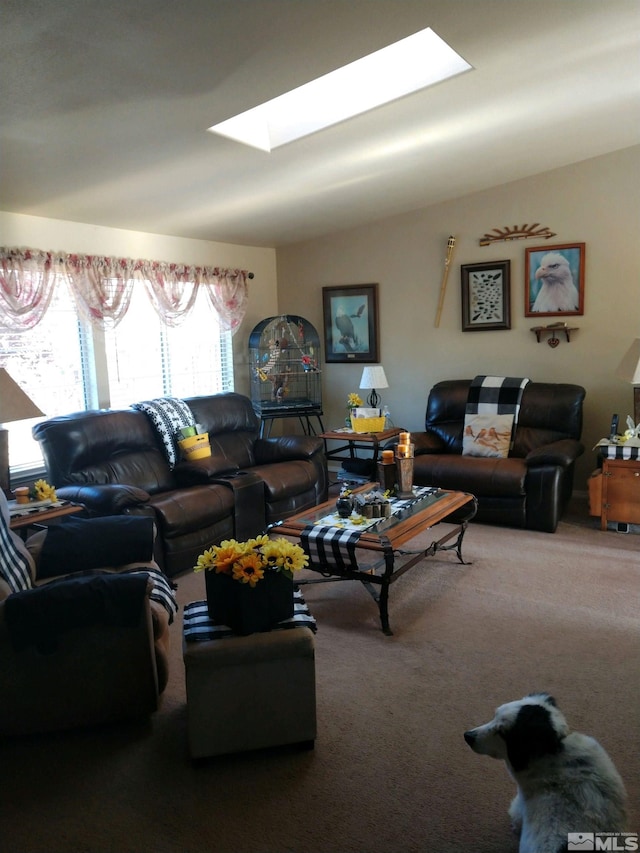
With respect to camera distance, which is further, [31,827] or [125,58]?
[125,58]

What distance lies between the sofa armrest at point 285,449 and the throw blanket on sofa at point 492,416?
1.19 metres

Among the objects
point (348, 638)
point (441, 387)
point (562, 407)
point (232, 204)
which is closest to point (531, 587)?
point (348, 638)

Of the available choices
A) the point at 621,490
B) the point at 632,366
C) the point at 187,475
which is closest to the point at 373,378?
the point at 187,475

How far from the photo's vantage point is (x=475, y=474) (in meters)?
4.68

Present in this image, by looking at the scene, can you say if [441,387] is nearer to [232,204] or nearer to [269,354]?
[269,354]

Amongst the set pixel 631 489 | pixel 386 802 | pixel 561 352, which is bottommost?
pixel 386 802

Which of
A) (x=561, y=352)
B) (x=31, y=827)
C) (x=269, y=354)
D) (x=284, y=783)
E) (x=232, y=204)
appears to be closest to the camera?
(x=31, y=827)

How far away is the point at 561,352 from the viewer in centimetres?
532

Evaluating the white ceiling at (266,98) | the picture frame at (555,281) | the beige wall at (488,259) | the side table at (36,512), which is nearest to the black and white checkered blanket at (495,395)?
the beige wall at (488,259)

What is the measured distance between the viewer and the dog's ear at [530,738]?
1676mm

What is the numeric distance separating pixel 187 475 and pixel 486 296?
295cm

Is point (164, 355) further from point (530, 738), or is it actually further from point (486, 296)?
point (530, 738)

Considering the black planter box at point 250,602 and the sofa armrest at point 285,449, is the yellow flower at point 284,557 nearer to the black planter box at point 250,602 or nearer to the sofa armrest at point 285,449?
the black planter box at point 250,602

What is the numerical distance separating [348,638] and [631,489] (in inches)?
95.0
